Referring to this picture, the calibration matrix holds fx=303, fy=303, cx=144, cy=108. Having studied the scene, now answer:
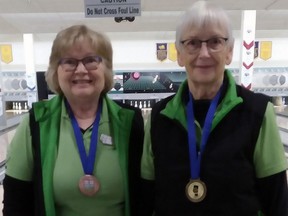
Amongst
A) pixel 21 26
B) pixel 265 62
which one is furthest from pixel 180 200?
pixel 265 62

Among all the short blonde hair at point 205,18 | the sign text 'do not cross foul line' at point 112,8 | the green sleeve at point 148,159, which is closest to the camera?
the short blonde hair at point 205,18

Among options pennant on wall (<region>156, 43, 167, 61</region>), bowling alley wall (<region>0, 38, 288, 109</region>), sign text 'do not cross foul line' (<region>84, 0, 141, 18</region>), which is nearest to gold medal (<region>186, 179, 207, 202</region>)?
sign text 'do not cross foul line' (<region>84, 0, 141, 18</region>)

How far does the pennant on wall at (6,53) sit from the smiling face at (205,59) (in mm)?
10703

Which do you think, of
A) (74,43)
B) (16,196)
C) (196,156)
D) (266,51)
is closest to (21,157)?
(16,196)

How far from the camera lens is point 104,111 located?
1.36 meters

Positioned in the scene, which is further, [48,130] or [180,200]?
[48,130]

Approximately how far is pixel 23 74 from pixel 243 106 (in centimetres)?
1058

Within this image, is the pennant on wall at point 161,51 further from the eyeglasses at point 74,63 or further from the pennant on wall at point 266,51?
the eyeglasses at point 74,63

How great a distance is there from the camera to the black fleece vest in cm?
103

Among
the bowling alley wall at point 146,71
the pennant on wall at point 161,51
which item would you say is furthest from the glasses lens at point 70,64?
the pennant on wall at point 161,51

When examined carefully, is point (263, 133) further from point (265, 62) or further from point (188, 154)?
point (265, 62)

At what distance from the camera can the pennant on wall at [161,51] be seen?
10422 mm

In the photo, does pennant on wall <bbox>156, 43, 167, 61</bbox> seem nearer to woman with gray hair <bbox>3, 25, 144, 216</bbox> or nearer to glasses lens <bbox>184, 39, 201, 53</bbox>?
woman with gray hair <bbox>3, 25, 144, 216</bbox>

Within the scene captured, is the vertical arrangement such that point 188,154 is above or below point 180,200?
above
